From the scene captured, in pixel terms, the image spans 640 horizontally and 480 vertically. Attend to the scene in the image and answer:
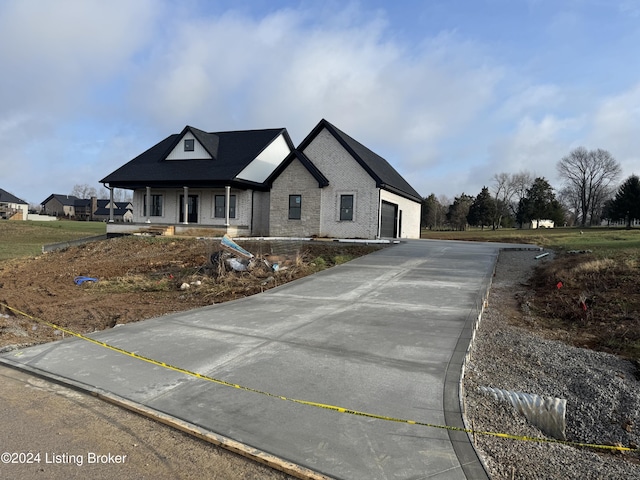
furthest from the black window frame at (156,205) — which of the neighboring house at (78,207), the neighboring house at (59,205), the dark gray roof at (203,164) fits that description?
the neighboring house at (59,205)

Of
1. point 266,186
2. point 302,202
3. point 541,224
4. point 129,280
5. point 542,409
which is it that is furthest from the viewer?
point 541,224

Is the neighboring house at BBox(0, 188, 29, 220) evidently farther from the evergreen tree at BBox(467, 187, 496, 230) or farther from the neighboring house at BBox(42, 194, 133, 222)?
the evergreen tree at BBox(467, 187, 496, 230)

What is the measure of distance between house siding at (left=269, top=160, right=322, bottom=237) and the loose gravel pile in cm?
1656

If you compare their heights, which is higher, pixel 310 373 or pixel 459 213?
pixel 459 213

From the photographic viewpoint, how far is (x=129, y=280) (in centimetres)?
1323

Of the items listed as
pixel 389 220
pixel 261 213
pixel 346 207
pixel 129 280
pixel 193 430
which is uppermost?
pixel 346 207

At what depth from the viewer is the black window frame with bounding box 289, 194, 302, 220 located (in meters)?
23.9

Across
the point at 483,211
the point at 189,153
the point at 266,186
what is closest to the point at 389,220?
the point at 266,186

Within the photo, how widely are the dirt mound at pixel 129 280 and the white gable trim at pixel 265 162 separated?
665 cm

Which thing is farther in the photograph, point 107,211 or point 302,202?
point 107,211

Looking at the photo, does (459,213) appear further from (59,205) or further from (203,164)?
(59,205)

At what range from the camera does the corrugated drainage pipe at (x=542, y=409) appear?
4134 millimetres

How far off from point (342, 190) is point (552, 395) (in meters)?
18.9

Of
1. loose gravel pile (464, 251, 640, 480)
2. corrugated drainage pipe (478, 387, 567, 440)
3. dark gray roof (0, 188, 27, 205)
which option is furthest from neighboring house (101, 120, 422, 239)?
dark gray roof (0, 188, 27, 205)
